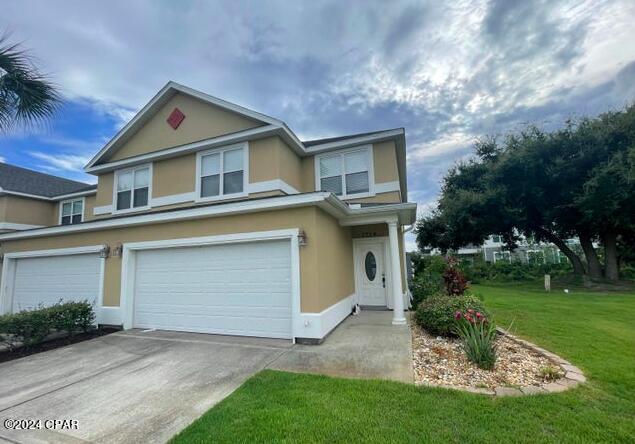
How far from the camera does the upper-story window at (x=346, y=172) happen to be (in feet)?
33.9

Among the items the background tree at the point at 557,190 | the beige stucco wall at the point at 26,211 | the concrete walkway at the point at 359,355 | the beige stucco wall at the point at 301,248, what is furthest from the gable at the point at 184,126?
the background tree at the point at 557,190

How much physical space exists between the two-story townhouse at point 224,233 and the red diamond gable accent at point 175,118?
37 millimetres

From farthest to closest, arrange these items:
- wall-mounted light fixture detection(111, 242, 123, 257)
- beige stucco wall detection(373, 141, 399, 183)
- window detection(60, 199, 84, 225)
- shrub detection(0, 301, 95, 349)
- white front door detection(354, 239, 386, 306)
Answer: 1. window detection(60, 199, 84, 225)
2. white front door detection(354, 239, 386, 306)
3. beige stucco wall detection(373, 141, 399, 183)
4. wall-mounted light fixture detection(111, 242, 123, 257)
5. shrub detection(0, 301, 95, 349)

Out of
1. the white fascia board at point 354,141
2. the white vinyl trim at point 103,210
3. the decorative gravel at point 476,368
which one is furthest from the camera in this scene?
the white vinyl trim at point 103,210

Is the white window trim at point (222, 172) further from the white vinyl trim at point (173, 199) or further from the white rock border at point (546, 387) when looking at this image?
the white rock border at point (546, 387)

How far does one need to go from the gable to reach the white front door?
5.68 m

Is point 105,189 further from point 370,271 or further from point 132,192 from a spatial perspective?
point 370,271

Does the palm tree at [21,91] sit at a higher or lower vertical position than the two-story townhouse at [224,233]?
higher

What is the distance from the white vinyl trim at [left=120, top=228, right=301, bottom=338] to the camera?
689 centimetres

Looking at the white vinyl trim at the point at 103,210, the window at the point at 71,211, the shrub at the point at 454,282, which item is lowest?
the shrub at the point at 454,282

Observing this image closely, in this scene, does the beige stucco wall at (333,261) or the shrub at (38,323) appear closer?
the shrub at (38,323)

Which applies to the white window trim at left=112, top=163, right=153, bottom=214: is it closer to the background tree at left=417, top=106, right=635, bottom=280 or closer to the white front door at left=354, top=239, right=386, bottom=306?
the white front door at left=354, top=239, right=386, bottom=306

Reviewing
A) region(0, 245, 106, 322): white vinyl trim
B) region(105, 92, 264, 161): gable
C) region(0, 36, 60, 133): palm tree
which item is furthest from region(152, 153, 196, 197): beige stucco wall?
region(0, 245, 106, 322): white vinyl trim

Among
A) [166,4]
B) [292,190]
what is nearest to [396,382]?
[292,190]
